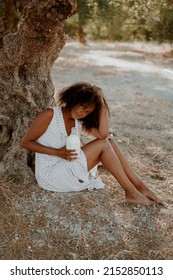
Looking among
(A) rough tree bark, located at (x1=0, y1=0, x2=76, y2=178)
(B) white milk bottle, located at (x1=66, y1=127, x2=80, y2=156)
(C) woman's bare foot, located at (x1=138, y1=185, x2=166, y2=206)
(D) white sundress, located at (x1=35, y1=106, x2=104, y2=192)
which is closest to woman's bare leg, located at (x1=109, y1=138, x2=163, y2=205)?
(C) woman's bare foot, located at (x1=138, y1=185, x2=166, y2=206)

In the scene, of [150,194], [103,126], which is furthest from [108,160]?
[150,194]

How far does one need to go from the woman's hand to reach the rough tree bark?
534 millimetres

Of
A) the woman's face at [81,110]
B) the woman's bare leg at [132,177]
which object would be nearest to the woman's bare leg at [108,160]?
the woman's bare leg at [132,177]

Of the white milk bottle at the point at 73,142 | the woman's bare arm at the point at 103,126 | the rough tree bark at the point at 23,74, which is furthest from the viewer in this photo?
the rough tree bark at the point at 23,74

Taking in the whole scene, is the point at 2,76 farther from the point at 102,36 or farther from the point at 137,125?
Result: the point at 102,36

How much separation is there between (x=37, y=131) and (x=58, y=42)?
1.03 meters

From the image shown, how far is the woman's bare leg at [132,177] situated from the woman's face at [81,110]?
14.3 inches

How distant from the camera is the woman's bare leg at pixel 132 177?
4.40 metres

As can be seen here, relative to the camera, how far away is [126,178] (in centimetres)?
433

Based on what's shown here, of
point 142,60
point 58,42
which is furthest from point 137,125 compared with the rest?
point 142,60

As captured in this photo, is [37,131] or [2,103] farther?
[2,103]

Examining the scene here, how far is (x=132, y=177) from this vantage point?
14.7ft

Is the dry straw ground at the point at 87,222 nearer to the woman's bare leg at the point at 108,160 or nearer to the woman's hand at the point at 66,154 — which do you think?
the woman's bare leg at the point at 108,160

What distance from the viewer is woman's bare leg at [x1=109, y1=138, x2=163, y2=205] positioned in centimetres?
440
